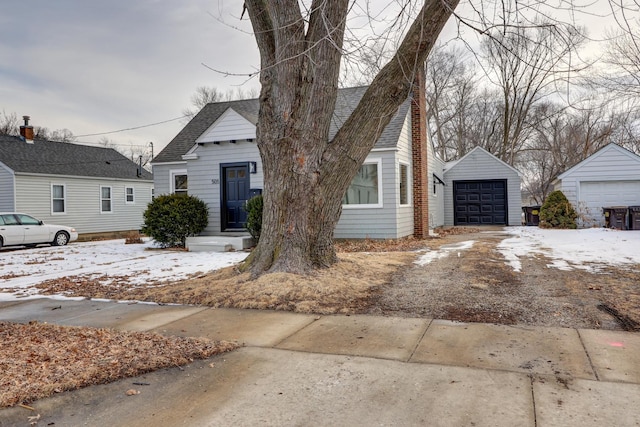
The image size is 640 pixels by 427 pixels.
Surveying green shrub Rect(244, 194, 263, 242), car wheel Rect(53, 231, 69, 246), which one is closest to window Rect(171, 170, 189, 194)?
car wheel Rect(53, 231, 69, 246)

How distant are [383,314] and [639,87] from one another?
20547mm

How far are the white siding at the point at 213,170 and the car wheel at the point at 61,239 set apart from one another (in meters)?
6.42

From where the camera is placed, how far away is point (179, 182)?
54.7ft

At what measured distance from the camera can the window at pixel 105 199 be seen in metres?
22.8

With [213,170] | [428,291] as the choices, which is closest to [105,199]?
[213,170]

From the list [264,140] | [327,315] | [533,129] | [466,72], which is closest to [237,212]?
[264,140]

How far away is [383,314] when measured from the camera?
515 cm

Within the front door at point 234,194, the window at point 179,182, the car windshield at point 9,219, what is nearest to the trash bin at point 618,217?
the front door at point 234,194

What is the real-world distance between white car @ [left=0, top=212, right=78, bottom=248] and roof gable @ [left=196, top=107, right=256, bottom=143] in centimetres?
753

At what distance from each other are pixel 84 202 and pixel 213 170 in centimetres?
1101

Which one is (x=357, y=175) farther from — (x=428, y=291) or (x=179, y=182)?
(x=428, y=291)

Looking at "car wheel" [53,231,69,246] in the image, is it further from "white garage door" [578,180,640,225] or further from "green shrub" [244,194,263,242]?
"white garage door" [578,180,640,225]

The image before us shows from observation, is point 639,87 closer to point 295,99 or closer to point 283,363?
point 295,99

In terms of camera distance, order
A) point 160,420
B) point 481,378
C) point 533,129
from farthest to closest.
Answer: point 533,129 → point 481,378 → point 160,420
